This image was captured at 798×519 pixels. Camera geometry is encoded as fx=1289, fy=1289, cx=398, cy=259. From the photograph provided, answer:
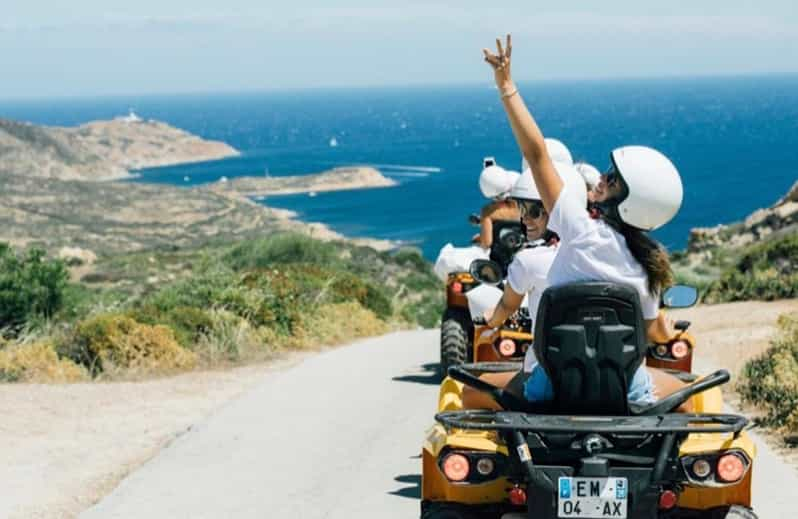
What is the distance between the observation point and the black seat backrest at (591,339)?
4.82 metres

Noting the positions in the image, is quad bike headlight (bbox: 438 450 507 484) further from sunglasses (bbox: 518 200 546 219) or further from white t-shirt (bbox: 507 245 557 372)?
sunglasses (bbox: 518 200 546 219)

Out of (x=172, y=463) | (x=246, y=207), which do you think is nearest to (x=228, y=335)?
(x=172, y=463)

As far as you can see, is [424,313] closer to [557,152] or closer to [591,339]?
[557,152]

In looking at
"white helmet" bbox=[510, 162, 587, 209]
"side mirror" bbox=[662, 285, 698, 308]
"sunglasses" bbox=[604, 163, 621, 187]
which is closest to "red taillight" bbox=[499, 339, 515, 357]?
"white helmet" bbox=[510, 162, 587, 209]

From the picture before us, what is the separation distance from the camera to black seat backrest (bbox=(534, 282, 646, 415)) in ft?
15.8

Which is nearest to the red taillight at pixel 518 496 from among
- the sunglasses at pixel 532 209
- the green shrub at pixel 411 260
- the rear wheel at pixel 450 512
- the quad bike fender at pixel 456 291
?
the rear wheel at pixel 450 512

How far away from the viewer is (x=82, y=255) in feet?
232

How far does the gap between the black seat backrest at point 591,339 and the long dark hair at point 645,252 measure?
146mm

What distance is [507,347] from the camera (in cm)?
786

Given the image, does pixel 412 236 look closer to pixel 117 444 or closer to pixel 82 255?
pixel 82 255

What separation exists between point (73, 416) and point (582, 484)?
7.28 meters

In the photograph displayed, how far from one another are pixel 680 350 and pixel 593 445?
13.8 ft

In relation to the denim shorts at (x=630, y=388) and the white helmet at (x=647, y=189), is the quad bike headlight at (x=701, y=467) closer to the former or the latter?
the denim shorts at (x=630, y=388)

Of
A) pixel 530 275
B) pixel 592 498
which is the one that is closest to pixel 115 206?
pixel 530 275
